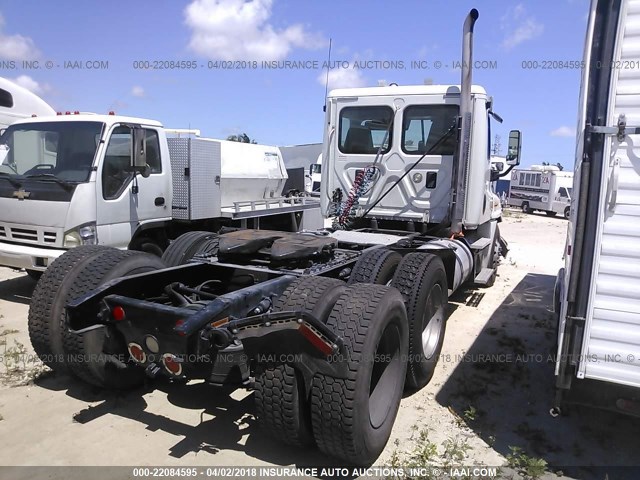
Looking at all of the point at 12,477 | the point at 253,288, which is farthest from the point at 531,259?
the point at 12,477

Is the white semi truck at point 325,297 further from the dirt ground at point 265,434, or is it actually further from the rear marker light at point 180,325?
the dirt ground at point 265,434

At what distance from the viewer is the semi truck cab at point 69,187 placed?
6020 millimetres

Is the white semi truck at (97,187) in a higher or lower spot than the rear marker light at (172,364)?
higher

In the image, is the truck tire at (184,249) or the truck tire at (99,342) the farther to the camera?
the truck tire at (184,249)

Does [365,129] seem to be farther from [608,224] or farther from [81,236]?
[608,224]

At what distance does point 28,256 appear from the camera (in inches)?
237

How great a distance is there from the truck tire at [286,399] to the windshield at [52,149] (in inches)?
176

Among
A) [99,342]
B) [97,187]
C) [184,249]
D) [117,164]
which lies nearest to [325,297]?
[99,342]

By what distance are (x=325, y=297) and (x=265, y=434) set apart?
3.52ft

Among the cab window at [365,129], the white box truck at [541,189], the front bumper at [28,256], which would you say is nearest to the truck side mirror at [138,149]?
the front bumper at [28,256]

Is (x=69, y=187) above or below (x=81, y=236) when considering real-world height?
above

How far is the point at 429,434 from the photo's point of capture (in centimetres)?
360

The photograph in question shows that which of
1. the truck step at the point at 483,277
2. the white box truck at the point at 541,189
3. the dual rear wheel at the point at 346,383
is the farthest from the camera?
the white box truck at the point at 541,189

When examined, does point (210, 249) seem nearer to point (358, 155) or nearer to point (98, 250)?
point (98, 250)
